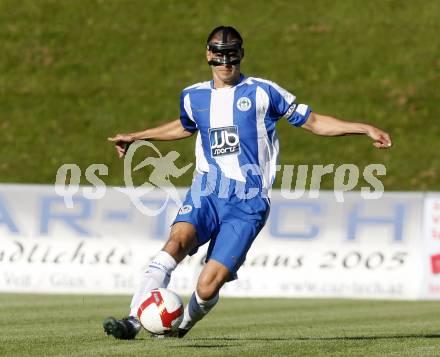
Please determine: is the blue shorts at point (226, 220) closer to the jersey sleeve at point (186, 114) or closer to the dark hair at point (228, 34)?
the jersey sleeve at point (186, 114)

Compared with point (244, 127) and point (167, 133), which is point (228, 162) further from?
point (167, 133)

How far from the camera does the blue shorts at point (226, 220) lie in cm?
896

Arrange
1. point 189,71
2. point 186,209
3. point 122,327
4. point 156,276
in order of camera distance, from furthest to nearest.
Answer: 1. point 189,71
2. point 186,209
3. point 156,276
4. point 122,327

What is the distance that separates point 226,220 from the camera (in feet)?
29.9

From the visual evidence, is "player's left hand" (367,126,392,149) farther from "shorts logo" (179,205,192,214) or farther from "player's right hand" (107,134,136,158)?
"player's right hand" (107,134,136,158)

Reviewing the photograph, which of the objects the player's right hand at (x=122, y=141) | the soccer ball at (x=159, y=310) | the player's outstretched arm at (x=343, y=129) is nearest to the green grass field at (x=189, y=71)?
the player's right hand at (x=122, y=141)

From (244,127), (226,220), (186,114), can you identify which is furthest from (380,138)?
(186,114)

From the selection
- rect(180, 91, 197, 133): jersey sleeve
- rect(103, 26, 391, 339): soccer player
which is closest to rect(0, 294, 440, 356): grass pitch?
rect(103, 26, 391, 339): soccer player

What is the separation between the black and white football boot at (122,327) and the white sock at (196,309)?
0.59 m

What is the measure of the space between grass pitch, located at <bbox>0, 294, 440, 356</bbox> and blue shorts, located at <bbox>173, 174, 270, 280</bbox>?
738mm

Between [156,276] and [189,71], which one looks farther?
[189,71]

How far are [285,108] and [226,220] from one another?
3.59 ft

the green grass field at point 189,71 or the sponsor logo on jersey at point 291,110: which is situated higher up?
the sponsor logo on jersey at point 291,110

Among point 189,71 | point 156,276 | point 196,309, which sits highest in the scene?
point 156,276
